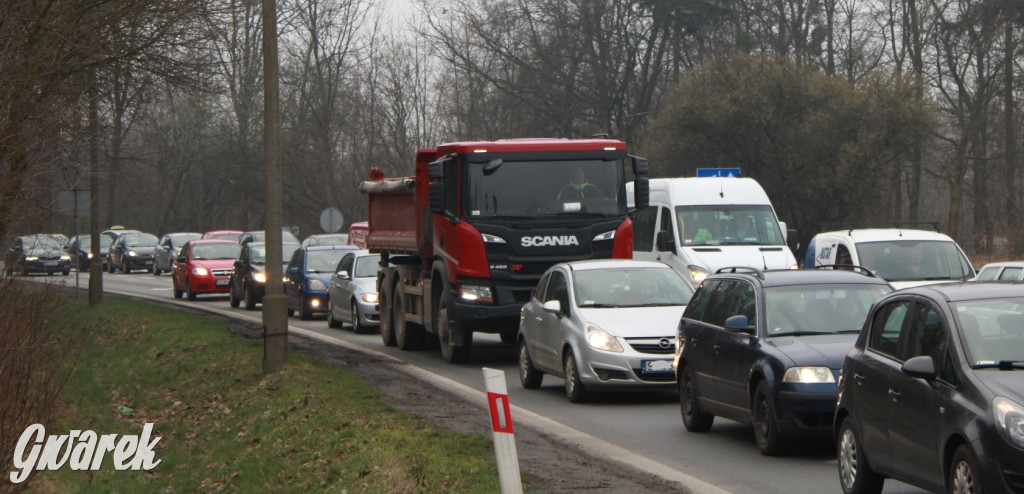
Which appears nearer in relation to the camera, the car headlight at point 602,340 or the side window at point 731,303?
the side window at point 731,303

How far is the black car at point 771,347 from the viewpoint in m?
10.2

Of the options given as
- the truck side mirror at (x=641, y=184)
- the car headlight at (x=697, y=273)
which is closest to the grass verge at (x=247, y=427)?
the truck side mirror at (x=641, y=184)

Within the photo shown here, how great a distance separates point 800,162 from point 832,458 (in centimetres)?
3514

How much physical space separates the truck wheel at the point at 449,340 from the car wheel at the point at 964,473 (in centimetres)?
1175

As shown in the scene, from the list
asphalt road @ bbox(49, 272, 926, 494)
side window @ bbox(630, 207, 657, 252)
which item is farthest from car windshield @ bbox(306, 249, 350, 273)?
asphalt road @ bbox(49, 272, 926, 494)

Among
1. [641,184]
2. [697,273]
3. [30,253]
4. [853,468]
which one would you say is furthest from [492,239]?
[853,468]

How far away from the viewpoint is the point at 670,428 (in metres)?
12.5

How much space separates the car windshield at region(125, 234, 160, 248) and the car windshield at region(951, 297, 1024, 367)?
58.7 meters

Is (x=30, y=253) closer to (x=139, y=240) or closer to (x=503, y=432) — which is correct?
(x=503, y=432)

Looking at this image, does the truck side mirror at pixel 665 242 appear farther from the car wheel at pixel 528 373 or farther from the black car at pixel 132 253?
the black car at pixel 132 253

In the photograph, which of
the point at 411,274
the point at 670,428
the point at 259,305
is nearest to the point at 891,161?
the point at 259,305

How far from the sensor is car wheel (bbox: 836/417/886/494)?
831 cm

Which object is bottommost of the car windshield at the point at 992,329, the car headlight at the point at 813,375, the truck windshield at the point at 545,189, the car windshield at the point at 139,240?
the car headlight at the point at 813,375

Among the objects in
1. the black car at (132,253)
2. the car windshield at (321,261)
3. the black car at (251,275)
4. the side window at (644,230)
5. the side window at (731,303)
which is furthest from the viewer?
the black car at (132,253)
